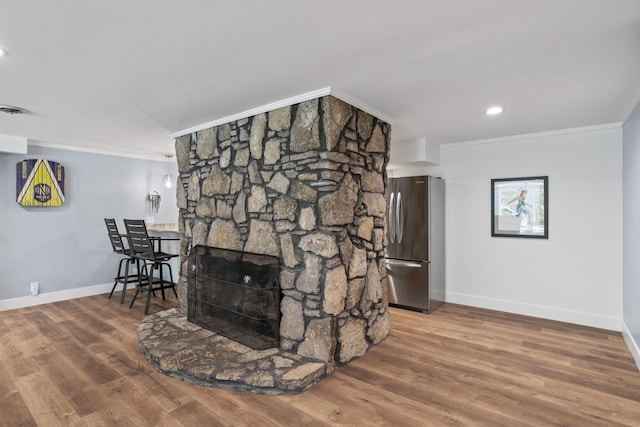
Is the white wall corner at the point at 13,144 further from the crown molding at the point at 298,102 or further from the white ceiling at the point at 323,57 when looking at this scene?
the crown molding at the point at 298,102

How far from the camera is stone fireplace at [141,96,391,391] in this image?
8.68 ft

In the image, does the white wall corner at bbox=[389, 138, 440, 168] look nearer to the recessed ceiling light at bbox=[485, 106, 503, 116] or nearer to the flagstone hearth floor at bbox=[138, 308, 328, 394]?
the recessed ceiling light at bbox=[485, 106, 503, 116]

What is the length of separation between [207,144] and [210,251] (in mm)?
1152

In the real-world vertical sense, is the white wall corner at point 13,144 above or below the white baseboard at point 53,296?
above

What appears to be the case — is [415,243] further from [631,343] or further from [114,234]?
[114,234]

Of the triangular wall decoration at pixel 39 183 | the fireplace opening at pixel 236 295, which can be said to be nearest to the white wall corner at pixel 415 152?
the fireplace opening at pixel 236 295

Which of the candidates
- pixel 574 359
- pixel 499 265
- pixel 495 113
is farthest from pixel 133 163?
pixel 574 359

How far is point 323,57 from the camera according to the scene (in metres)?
2.06

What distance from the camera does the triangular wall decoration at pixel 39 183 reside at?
4.46 m

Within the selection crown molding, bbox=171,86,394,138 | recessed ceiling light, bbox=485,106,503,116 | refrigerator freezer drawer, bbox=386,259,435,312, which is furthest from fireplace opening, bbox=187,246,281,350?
recessed ceiling light, bbox=485,106,503,116

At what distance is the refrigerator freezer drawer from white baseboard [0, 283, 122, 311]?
428 centimetres

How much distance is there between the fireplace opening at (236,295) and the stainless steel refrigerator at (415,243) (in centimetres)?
203

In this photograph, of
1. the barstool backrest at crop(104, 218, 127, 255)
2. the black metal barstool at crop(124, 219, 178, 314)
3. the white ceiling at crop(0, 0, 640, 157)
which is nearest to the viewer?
the white ceiling at crop(0, 0, 640, 157)

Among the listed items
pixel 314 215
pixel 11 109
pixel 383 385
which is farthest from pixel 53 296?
pixel 383 385
